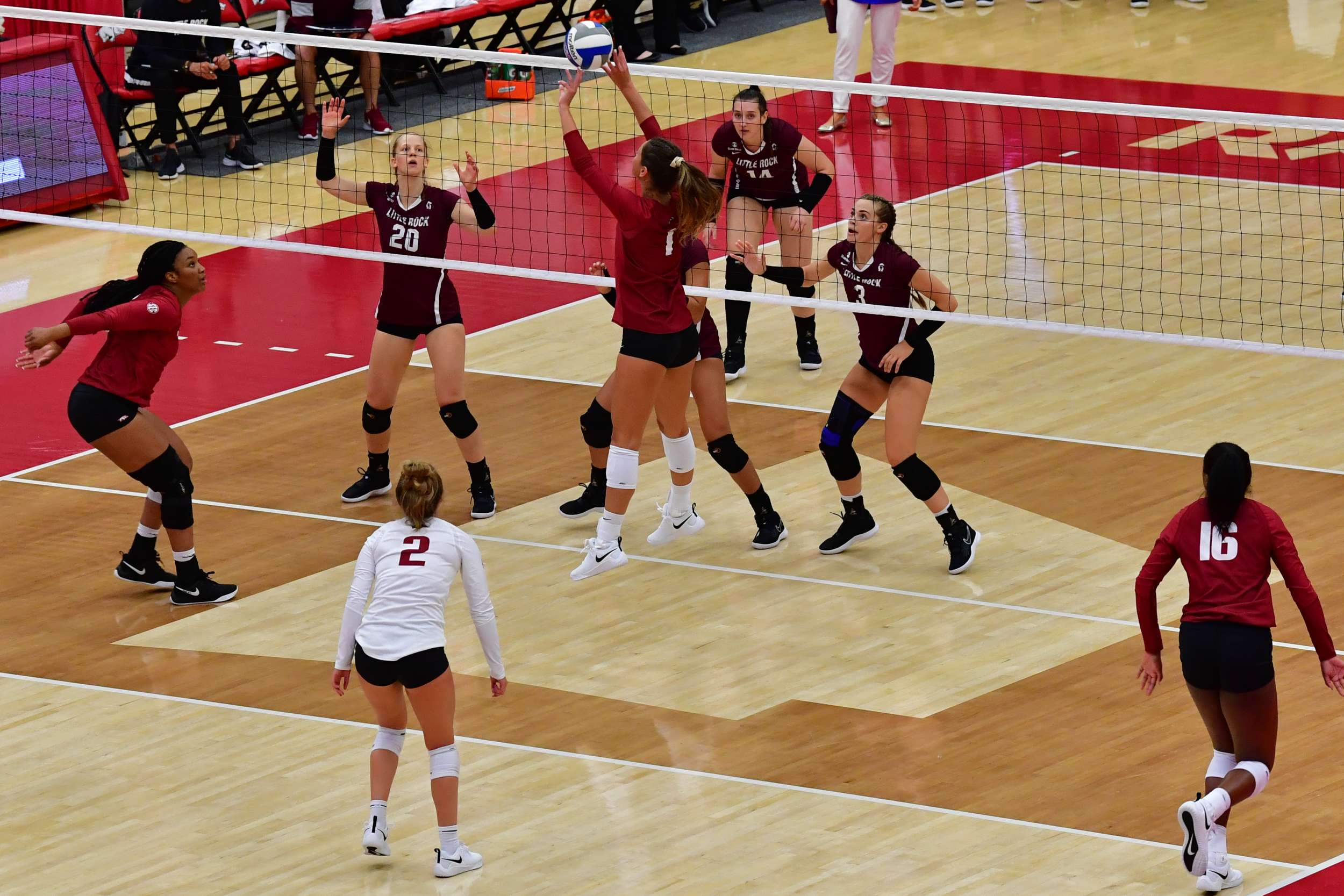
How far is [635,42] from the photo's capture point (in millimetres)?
19516

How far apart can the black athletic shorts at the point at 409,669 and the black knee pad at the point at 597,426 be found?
3.39 metres

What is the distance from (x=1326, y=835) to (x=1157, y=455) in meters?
3.82

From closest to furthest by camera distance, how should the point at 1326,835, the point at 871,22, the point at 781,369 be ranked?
the point at 1326,835, the point at 781,369, the point at 871,22

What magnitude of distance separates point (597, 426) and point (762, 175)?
2.20 meters

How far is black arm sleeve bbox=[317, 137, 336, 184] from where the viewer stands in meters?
10.4

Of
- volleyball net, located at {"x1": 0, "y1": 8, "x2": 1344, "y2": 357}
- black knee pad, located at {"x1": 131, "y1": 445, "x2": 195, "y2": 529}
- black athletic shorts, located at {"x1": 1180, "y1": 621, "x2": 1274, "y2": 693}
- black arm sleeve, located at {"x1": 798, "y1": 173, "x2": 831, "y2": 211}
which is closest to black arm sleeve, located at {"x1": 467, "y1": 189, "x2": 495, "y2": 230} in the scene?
volleyball net, located at {"x1": 0, "y1": 8, "x2": 1344, "y2": 357}

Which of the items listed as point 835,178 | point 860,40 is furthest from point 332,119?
point 860,40

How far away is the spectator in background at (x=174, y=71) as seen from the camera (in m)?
16.6

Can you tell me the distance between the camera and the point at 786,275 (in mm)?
10391

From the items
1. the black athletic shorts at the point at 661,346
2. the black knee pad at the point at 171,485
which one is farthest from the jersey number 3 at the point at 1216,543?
the black knee pad at the point at 171,485

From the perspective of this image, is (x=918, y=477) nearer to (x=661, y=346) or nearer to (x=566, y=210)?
(x=661, y=346)

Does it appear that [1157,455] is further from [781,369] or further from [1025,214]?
[1025,214]

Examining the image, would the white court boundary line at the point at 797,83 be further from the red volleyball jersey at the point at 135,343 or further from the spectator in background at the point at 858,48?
the spectator in background at the point at 858,48

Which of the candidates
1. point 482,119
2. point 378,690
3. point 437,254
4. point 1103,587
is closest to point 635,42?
point 482,119
